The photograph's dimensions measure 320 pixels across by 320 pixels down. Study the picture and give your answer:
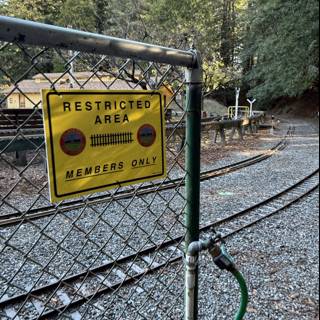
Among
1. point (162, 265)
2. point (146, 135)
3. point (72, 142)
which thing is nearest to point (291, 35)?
point (162, 265)

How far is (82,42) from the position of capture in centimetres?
118

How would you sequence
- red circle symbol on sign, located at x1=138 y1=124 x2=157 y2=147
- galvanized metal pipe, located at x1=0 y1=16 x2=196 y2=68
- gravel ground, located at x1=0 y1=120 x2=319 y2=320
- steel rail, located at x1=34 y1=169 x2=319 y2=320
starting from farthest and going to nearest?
1. gravel ground, located at x1=0 y1=120 x2=319 y2=320
2. steel rail, located at x1=34 y1=169 x2=319 y2=320
3. red circle symbol on sign, located at x1=138 y1=124 x2=157 y2=147
4. galvanized metal pipe, located at x1=0 y1=16 x2=196 y2=68

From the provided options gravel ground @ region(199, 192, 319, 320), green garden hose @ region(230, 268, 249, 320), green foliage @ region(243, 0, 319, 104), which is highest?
green foliage @ region(243, 0, 319, 104)

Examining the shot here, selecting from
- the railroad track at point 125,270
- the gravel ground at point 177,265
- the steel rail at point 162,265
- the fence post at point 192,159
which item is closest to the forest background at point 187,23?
the steel rail at point 162,265

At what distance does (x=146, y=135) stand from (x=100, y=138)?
0.21 metres

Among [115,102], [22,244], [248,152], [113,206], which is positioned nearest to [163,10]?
[248,152]

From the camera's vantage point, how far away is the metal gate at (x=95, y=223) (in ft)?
4.20

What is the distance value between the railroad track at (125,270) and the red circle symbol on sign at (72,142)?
2.49 ft

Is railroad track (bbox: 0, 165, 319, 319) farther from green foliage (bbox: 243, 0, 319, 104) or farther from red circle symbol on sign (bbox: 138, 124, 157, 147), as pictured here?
green foliage (bbox: 243, 0, 319, 104)

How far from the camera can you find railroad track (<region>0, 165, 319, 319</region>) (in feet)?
9.39

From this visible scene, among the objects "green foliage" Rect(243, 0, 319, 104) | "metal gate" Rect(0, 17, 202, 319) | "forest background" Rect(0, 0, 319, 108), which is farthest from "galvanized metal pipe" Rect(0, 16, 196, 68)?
"forest background" Rect(0, 0, 319, 108)

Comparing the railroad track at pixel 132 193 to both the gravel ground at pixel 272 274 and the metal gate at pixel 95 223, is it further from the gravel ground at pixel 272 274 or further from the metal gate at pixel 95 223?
the gravel ground at pixel 272 274

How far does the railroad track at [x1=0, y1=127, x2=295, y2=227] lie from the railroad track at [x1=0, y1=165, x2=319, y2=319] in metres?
Answer: 0.43

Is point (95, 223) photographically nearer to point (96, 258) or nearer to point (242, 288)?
point (96, 258)
